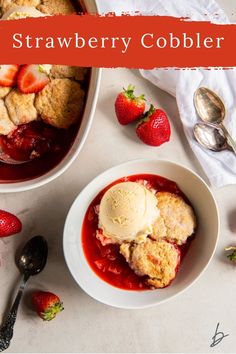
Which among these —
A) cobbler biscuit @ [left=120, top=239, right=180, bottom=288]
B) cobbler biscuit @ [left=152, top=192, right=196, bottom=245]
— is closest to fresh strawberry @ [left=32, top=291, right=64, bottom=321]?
cobbler biscuit @ [left=120, top=239, right=180, bottom=288]

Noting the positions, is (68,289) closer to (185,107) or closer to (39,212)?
(39,212)

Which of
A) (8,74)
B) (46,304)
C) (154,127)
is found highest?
(8,74)

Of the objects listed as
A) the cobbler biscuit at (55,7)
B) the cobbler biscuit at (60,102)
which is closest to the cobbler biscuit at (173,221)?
the cobbler biscuit at (60,102)

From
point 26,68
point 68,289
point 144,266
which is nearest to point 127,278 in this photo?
point 144,266

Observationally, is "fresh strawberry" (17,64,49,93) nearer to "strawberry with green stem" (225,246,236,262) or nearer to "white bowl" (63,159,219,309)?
"white bowl" (63,159,219,309)

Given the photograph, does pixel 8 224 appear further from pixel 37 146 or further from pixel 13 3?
pixel 13 3

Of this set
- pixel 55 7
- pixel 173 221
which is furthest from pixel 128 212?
pixel 55 7
